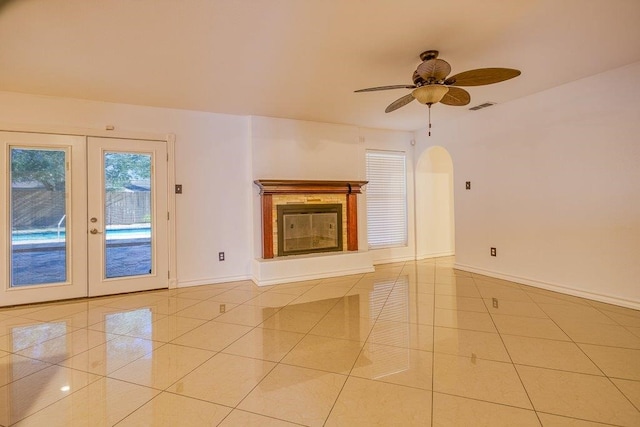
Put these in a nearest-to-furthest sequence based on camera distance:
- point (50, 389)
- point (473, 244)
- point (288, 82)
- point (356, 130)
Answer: point (50, 389), point (288, 82), point (473, 244), point (356, 130)

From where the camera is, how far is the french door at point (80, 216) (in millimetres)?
3721

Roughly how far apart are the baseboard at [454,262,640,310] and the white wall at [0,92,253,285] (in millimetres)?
3564

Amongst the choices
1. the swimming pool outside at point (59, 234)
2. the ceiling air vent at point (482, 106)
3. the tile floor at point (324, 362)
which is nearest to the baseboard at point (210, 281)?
the tile floor at point (324, 362)

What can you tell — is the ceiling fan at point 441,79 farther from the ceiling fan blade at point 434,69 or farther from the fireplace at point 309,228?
the fireplace at point 309,228

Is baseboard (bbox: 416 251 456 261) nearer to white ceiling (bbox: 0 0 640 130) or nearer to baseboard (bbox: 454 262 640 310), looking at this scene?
baseboard (bbox: 454 262 640 310)

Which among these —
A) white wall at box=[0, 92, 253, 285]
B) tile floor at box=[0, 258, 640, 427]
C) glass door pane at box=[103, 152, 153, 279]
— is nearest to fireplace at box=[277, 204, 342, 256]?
white wall at box=[0, 92, 253, 285]

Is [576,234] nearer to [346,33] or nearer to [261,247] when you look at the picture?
[346,33]

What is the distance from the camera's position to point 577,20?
2.48 m

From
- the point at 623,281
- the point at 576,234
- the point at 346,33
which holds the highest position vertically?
the point at 346,33

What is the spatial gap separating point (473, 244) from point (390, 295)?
79.8 inches

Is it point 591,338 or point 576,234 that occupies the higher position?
point 576,234

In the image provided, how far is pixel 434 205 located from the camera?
6527 millimetres

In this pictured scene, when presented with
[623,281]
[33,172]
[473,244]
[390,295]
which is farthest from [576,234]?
[33,172]

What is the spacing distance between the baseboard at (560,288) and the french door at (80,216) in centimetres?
465
